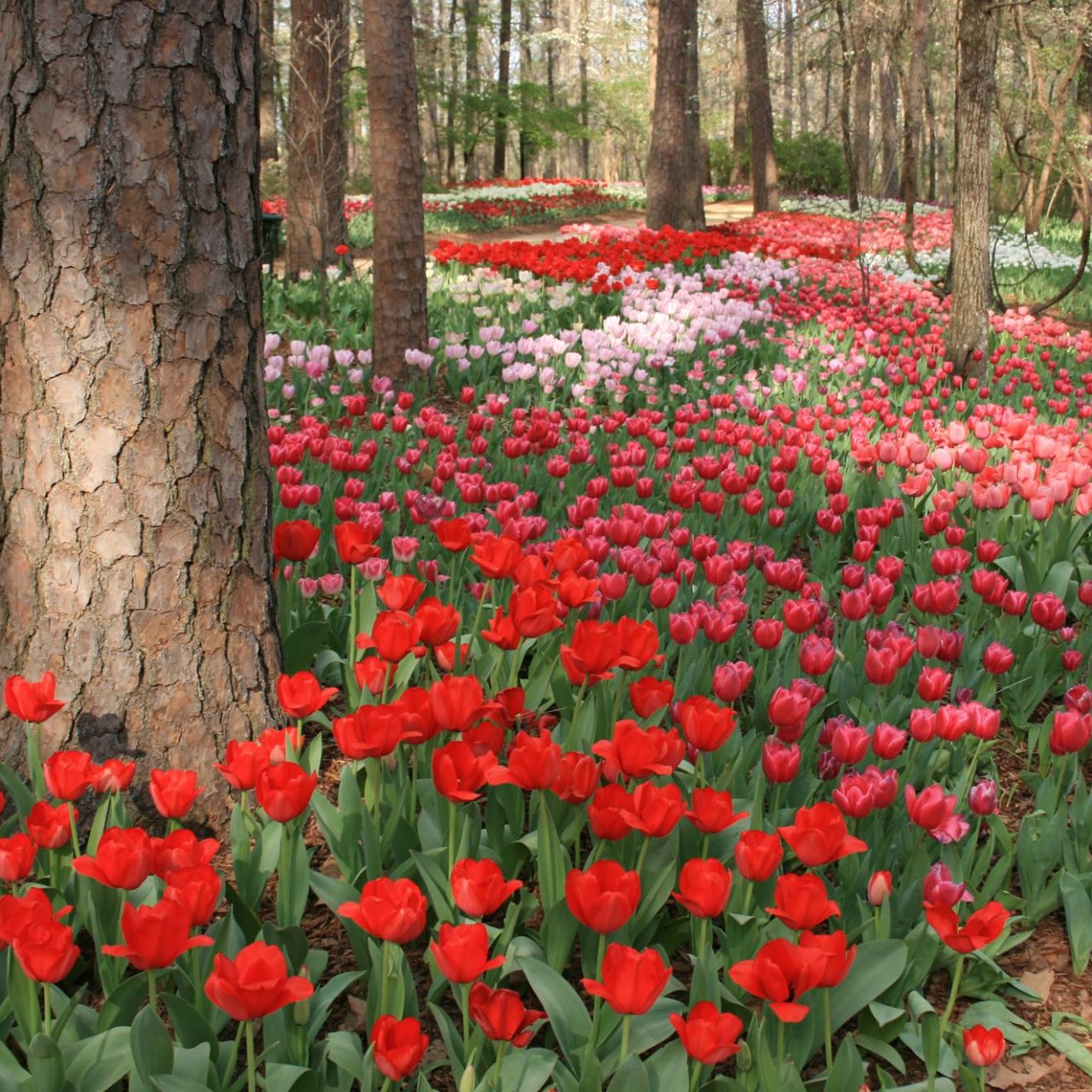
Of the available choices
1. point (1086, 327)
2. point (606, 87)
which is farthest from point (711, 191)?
point (1086, 327)

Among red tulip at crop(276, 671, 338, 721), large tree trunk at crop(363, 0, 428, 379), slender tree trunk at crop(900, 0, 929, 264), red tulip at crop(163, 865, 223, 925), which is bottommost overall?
red tulip at crop(163, 865, 223, 925)

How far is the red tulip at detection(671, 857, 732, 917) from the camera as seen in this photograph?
4.85 feet

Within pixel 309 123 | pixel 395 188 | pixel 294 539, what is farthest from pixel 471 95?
pixel 294 539

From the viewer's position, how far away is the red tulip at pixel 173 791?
170 cm

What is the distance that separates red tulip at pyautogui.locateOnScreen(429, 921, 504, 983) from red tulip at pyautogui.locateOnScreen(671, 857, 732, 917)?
29cm

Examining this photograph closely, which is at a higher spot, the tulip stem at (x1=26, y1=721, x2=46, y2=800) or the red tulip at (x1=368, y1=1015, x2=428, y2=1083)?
the tulip stem at (x1=26, y1=721, x2=46, y2=800)

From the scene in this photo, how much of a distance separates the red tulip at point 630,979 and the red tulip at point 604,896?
0.10 metres

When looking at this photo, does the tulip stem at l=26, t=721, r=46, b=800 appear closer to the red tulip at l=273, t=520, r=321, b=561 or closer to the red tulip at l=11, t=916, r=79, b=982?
the red tulip at l=273, t=520, r=321, b=561

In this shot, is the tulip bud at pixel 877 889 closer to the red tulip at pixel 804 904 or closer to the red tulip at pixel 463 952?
the red tulip at pixel 804 904

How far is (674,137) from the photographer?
41.7 ft

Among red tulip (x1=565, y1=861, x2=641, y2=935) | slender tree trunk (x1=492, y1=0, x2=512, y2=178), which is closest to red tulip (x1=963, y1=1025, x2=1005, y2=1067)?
red tulip (x1=565, y1=861, x2=641, y2=935)

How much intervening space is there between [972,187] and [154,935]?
6783mm

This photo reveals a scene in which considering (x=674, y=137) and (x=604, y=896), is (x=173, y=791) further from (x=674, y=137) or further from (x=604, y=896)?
(x=674, y=137)

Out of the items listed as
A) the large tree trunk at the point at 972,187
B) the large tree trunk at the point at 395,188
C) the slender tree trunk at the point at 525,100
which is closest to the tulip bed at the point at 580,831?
the large tree trunk at the point at 395,188
